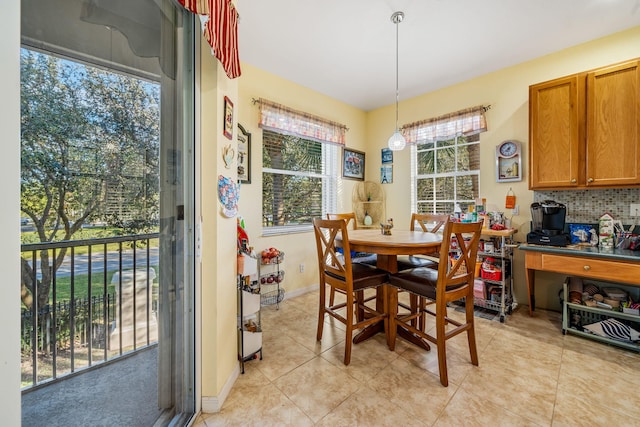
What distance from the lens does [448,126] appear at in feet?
10.7

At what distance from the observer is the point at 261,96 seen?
2963 mm

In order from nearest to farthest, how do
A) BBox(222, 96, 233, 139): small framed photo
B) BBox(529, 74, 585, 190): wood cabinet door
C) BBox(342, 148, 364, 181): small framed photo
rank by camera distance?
BBox(222, 96, 233, 139): small framed photo < BBox(529, 74, 585, 190): wood cabinet door < BBox(342, 148, 364, 181): small framed photo

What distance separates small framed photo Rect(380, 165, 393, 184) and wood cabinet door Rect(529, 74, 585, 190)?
171 cm

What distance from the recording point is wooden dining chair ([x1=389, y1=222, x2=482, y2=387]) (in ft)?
5.25

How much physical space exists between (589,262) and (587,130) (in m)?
1.14

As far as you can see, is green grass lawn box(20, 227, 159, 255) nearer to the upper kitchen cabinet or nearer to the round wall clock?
the upper kitchen cabinet

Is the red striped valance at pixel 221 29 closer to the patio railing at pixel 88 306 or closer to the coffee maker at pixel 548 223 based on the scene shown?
the patio railing at pixel 88 306

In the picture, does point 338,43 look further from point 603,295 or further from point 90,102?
point 603,295

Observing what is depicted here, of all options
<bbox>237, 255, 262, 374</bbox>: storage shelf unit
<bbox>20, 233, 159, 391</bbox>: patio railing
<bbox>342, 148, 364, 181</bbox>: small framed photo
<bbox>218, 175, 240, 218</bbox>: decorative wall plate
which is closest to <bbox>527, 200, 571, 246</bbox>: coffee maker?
<bbox>342, 148, 364, 181</bbox>: small framed photo

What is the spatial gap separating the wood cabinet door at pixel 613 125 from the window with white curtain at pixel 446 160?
93cm

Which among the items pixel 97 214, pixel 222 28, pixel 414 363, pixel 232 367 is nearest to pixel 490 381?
pixel 414 363

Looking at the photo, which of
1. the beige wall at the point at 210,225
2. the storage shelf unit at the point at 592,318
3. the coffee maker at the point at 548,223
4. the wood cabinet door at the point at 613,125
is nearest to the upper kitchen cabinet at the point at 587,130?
the wood cabinet door at the point at 613,125

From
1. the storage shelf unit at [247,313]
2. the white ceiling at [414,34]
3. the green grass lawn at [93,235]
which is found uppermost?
the white ceiling at [414,34]

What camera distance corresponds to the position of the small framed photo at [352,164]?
12.6 ft
